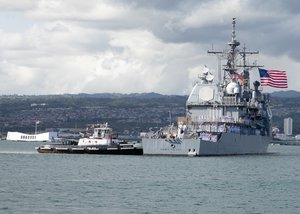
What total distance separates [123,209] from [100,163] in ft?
153

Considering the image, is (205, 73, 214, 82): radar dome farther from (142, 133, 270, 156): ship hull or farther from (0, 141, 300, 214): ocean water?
(0, 141, 300, 214): ocean water

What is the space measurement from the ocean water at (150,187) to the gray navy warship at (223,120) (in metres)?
7.18

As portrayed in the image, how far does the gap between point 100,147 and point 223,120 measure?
18213mm

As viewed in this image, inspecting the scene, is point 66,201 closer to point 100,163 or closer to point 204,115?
point 100,163

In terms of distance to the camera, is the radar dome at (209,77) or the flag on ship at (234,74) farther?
the flag on ship at (234,74)

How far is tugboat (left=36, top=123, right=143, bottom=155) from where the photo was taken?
125062 millimetres

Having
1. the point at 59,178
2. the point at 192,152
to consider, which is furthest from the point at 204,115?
the point at 59,178

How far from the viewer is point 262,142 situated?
135875mm

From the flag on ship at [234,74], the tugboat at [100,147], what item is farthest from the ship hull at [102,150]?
the flag on ship at [234,74]

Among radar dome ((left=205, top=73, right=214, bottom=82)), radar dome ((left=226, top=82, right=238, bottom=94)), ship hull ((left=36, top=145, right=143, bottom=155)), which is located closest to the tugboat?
ship hull ((left=36, top=145, right=143, bottom=155))

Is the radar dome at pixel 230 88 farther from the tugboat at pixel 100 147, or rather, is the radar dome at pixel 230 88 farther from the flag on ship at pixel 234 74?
the tugboat at pixel 100 147

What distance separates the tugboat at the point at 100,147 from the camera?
410 ft

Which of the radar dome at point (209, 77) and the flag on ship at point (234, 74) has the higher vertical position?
the flag on ship at point (234, 74)

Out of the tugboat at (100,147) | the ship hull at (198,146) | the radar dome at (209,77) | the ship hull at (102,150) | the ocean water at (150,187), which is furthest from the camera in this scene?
the radar dome at (209,77)
